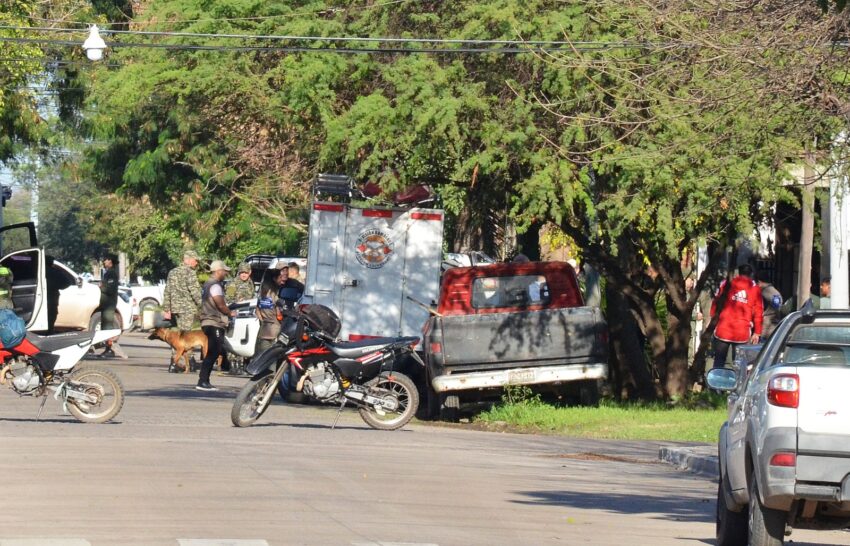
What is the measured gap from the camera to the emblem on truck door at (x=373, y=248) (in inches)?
893

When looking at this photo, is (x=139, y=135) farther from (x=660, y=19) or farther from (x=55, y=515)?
(x=55, y=515)

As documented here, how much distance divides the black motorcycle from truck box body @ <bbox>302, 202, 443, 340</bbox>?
196 inches

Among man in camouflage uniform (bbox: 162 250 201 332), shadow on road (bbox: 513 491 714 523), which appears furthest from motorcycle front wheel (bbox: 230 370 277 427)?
man in camouflage uniform (bbox: 162 250 201 332)

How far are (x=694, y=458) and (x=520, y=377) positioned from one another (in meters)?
4.46

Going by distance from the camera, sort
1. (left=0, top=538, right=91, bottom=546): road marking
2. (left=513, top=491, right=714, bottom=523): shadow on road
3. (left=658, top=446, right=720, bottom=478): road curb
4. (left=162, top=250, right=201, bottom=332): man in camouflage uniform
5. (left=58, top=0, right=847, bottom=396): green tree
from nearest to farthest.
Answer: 1. (left=0, top=538, right=91, bottom=546): road marking
2. (left=513, top=491, right=714, bottom=523): shadow on road
3. (left=658, top=446, right=720, bottom=478): road curb
4. (left=58, top=0, right=847, bottom=396): green tree
5. (left=162, top=250, right=201, bottom=332): man in camouflage uniform

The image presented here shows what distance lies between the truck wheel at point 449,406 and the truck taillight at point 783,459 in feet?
38.1

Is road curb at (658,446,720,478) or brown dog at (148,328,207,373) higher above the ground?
brown dog at (148,328,207,373)

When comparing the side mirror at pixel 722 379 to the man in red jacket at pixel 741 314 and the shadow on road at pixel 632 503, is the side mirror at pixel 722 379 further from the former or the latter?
the man in red jacket at pixel 741 314

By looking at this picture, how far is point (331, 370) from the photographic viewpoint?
57.2ft

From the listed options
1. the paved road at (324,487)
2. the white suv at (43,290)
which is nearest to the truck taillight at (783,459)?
the paved road at (324,487)

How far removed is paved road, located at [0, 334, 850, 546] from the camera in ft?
31.4

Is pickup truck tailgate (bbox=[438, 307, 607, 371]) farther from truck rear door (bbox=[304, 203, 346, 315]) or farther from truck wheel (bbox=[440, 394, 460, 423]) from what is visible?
truck rear door (bbox=[304, 203, 346, 315])

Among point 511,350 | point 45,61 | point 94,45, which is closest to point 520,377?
point 511,350

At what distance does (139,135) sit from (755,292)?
2079 centimetres
